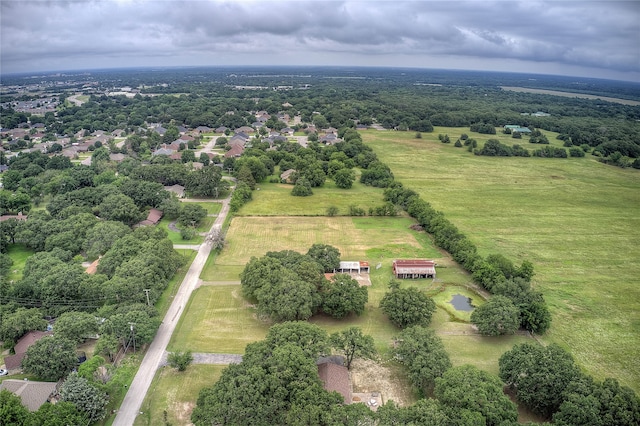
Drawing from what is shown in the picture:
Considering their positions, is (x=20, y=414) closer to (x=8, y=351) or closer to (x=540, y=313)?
(x=8, y=351)

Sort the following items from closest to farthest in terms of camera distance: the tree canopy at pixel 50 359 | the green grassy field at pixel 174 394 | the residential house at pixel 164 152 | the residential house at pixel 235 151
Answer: the green grassy field at pixel 174 394, the tree canopy at pixel 50 359, the residential house at pixel 164 152, the residential house at pixel 235 151

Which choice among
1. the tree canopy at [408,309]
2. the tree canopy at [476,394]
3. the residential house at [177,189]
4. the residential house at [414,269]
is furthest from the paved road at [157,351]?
the residential house at [177,189]

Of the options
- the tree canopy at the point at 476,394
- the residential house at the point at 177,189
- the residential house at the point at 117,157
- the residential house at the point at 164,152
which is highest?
the residential house at the point at 164,152

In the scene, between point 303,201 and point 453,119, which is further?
point 453,119

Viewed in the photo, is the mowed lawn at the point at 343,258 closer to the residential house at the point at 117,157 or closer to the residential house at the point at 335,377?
the residential house at the point at 335,377

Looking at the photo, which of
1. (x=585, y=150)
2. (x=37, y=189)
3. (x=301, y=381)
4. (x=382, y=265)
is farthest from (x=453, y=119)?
(x=301, y=381)

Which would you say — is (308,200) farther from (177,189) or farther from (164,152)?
(164,152)

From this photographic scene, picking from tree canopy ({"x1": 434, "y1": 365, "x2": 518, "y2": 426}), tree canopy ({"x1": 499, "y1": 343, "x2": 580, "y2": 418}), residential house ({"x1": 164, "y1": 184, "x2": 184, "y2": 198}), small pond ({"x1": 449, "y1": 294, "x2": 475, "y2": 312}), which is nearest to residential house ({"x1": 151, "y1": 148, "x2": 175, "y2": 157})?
residential house ({"x1": 164, "y1": 184, "x2": 184, "y2": 198})
